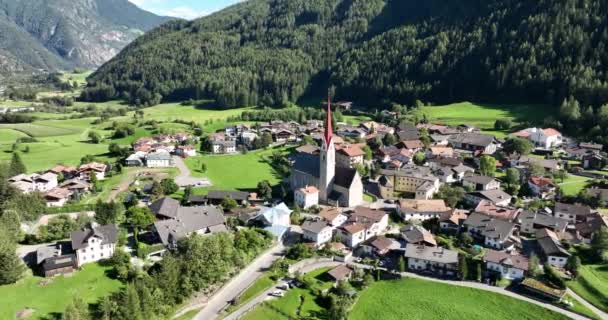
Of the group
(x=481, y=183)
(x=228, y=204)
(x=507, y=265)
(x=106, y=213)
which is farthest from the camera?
(x=481, y=183)

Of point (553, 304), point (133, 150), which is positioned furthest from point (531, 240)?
point (133, 150)

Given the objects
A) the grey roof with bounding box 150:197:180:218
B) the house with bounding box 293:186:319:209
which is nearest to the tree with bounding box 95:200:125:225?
the grey roof with bounding box 150:197:180:218

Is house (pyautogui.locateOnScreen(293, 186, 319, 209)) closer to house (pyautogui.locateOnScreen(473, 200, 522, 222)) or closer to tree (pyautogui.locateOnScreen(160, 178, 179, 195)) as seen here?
tree (pyautogui.locateOnScreen(160, 178, 179, 195))

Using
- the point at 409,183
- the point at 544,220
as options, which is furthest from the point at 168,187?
the point at 544,220

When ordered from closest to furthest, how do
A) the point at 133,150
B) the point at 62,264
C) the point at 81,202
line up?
the point at 62,264 → the point at 81,202 → the point at 133,150

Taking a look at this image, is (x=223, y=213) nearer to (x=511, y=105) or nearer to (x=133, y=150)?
(x=133, y=150)

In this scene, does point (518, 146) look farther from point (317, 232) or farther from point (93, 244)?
point (93, 244)
